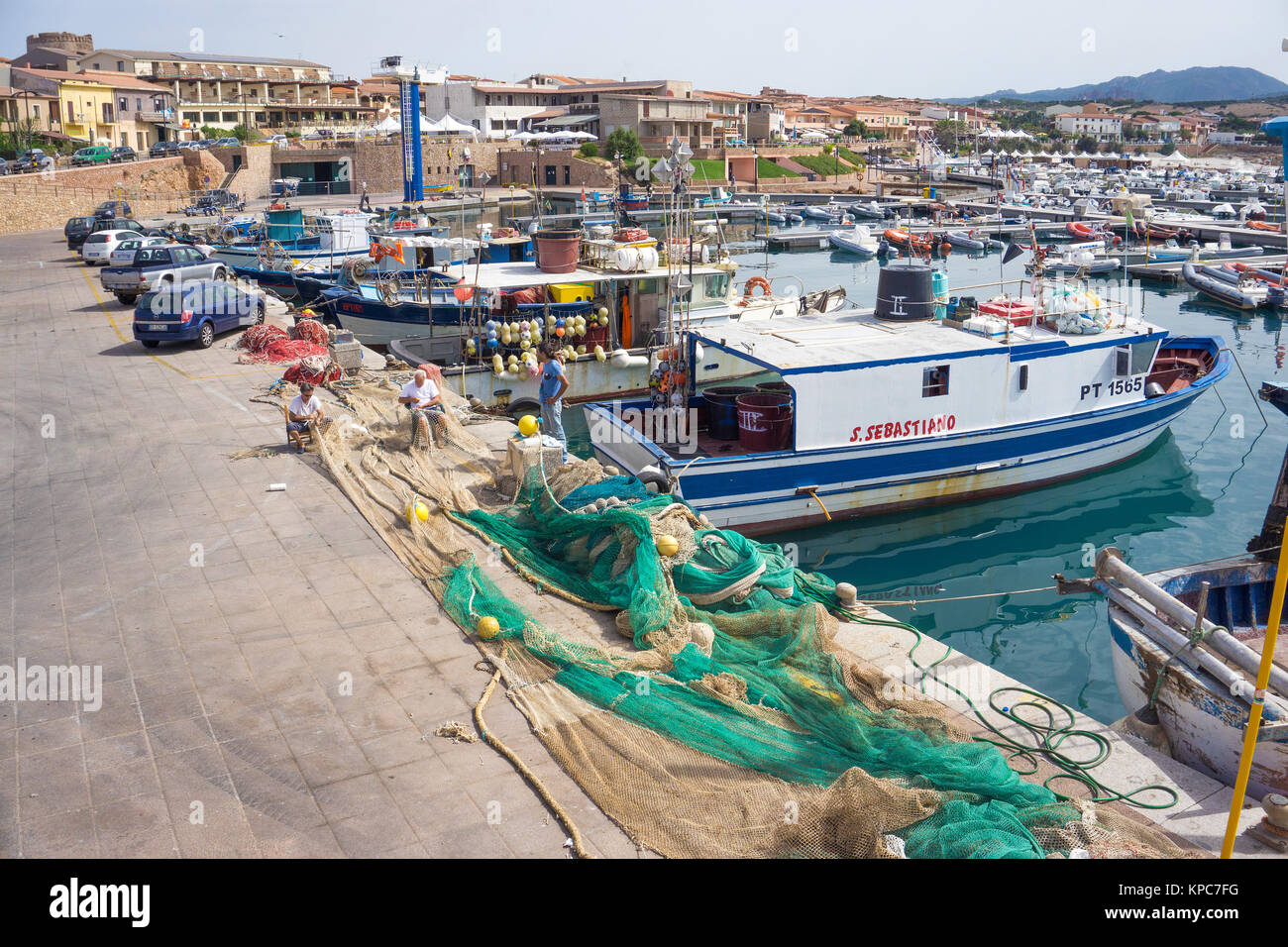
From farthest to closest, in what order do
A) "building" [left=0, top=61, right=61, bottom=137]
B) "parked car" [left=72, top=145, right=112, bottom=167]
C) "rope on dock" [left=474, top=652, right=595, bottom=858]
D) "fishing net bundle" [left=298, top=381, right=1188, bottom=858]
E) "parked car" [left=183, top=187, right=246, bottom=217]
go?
"building" [left=0, top=61, right=61, bottom=137]
"parked car" [left=72, top=145, right=112, bottom=167]
"parked car" [left=183, top=187, right=246, bottom=217]
"rope on dock" [left=474, top=652, right=595, bottom=858]
"fishing net bundle" [left=298, top=381, right=1188, bottom=858]

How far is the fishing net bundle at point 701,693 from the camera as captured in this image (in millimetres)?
5973

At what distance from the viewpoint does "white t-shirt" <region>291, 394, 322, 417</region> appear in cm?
1444

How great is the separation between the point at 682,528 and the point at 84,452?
9.55 m

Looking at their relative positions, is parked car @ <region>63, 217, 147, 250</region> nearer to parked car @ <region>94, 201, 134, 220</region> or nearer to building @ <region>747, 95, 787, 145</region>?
parked car @ <region>94, 201, 134, 220</region>

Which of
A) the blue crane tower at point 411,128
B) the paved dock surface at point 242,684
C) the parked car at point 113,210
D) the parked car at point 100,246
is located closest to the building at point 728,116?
the blue crane tower at point 411,128

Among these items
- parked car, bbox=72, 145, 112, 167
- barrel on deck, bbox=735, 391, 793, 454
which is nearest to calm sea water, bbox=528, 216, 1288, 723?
barrel on deck, bbox=735, 391, 793, 454

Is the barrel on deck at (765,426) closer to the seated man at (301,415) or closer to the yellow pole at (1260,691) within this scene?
the seated man at (301,415)

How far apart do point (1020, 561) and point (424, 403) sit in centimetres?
994

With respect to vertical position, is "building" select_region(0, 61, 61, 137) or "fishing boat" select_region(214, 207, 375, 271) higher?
"building" select_region(0, 61, 61, 137)

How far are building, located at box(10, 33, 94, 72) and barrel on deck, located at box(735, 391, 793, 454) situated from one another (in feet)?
343

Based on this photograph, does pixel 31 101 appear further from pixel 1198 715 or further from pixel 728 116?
pixel 1198 715

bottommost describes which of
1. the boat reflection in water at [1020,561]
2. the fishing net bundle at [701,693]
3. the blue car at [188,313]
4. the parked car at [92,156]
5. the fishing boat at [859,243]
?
the boat reflection in water at [1020,561]

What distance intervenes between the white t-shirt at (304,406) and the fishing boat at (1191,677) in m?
10.7
